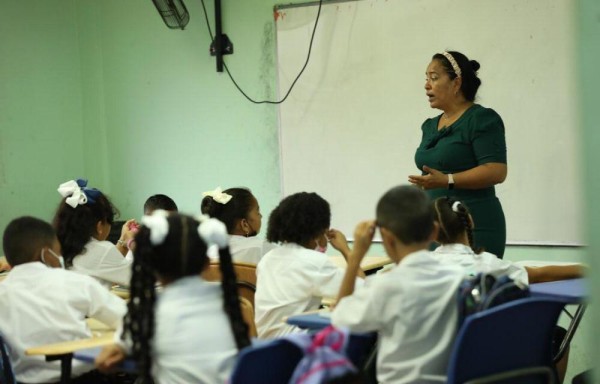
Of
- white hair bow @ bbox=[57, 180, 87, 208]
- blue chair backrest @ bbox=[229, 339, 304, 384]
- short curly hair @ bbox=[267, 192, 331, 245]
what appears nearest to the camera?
blue chair backrest @ bbox=[229, 339, 304, 384]

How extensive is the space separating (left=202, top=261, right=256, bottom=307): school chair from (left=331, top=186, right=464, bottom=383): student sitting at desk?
1.25 m

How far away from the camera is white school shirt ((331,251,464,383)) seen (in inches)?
85.7

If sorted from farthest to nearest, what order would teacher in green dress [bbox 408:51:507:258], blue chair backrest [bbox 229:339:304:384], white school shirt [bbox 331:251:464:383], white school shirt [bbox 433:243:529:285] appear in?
teacher in green dress [bbox 408:51:507:258]
white school shirt [bbox 433:243:529:285]
white school shirt [bbox 331:251:464:383]
blue chair backrest [bbox 229:339:304:384]

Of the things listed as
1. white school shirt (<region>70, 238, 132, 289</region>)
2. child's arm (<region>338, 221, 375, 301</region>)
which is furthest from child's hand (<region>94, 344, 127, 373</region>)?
white school shirt (<region>70, 238, 132, 289</region>)

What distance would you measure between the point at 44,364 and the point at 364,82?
293 cm

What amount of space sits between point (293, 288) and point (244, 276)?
545 mm

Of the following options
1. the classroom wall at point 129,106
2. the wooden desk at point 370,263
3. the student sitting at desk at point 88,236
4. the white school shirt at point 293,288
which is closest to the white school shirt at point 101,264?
the student sitting at desk at point 88,236

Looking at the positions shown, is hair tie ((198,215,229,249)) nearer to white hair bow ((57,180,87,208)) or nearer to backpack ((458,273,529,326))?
backpack ((458,273,529,326))

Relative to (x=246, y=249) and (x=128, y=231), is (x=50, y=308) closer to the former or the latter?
(x=246, y=249)

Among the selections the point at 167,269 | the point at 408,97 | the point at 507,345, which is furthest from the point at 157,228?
the point at 408,97

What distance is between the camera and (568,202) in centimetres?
450

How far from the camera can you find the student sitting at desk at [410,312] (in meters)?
2.18

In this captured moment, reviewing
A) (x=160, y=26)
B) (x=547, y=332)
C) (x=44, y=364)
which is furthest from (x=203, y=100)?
(x=547, y=332)

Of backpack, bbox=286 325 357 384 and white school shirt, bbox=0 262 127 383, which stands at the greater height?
backpack, bbox=286 325 357 384
